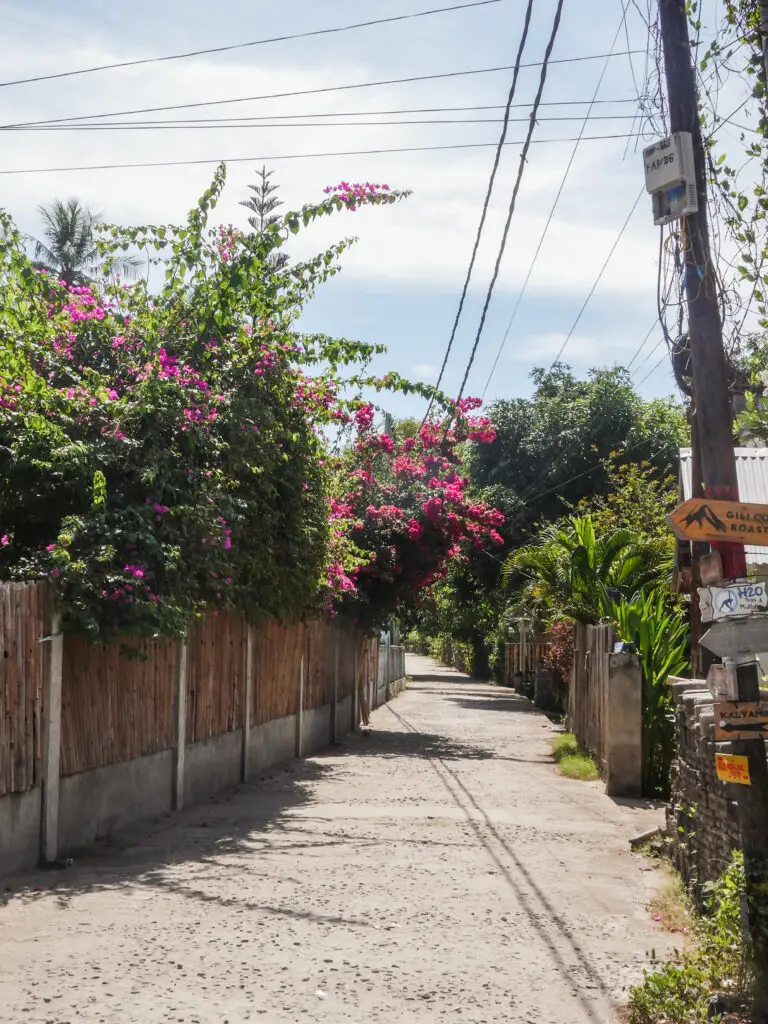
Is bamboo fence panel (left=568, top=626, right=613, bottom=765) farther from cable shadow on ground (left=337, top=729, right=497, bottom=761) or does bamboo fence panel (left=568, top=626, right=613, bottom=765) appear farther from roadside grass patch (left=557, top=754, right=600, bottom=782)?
cable shadow on ground (left=337, top=729, right=497, bottom=761)

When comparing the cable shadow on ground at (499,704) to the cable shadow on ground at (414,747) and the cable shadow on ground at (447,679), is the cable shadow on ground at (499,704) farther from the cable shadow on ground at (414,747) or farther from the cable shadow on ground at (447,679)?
the cable shadow on ground at (447,679)

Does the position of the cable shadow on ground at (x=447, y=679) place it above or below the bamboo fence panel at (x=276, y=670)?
below

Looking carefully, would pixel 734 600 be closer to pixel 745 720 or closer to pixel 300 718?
pixel 745 720

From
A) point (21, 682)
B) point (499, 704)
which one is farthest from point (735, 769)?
point (499, 704)

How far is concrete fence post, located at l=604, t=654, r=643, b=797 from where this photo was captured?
1268 centimetres

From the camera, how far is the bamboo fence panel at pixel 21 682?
25.5 feet

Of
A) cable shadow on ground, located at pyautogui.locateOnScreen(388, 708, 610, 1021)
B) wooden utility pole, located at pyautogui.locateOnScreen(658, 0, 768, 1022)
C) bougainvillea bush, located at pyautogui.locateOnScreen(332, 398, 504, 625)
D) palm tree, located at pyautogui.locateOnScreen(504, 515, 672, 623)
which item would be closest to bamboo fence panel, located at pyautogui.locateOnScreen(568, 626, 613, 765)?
palm tree, located at pyautogui.locateOnScreen(504, 515, 672, 623)

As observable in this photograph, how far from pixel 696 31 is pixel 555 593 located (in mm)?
14819

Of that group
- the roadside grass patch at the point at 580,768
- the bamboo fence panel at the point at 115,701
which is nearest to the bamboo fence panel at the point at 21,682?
the bamboo fence panel at the point at 115,701

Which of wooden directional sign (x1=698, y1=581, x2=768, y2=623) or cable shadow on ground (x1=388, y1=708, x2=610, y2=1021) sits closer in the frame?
wooden directional sign (x1=698, y1=581, x2=768, y2=623)

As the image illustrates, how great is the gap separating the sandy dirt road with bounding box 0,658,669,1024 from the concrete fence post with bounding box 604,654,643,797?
59 centimetres

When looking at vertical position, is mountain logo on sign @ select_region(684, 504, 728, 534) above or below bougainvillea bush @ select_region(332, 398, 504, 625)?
below

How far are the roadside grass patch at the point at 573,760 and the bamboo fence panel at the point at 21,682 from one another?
27.2ft

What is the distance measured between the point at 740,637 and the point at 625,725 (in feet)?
24.2
